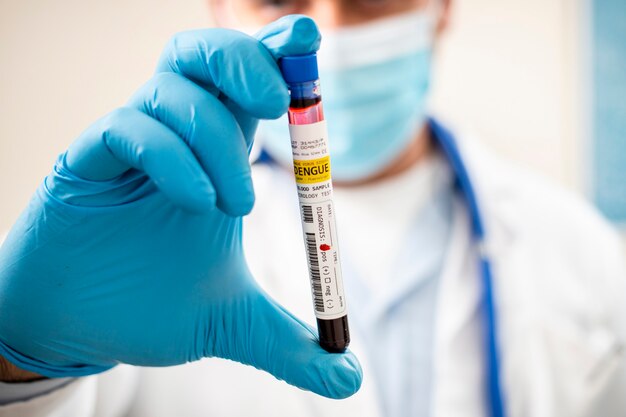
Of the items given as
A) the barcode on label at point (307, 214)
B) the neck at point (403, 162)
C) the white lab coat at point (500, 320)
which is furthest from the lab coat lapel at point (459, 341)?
the barcode on label at point (307, 214)

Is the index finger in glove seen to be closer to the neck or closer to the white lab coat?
the white lab coat

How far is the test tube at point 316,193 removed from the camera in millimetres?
539

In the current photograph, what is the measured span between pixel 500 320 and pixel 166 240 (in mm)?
751

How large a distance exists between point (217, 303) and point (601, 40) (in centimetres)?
162

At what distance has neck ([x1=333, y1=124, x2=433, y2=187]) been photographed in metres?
1.28

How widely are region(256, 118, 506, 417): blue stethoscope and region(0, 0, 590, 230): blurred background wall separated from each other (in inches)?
17.2

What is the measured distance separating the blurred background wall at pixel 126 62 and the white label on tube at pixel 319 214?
914mm

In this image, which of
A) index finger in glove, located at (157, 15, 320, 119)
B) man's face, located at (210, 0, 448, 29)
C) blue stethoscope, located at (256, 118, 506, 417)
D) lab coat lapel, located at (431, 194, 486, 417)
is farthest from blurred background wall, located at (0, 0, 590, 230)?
index finger in glove, located at (157, 15, 320, 119)

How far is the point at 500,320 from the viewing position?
3.65 ft

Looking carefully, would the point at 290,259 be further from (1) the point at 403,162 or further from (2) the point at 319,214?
(2) the point at 319,214

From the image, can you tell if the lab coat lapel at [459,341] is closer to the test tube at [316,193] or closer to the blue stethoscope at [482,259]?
the blue stethoscope at [482,259]

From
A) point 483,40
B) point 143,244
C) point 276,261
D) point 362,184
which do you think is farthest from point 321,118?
point 483,40

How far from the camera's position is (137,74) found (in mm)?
1356

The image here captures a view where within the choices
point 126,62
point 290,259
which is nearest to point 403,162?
Result: point 290,259
